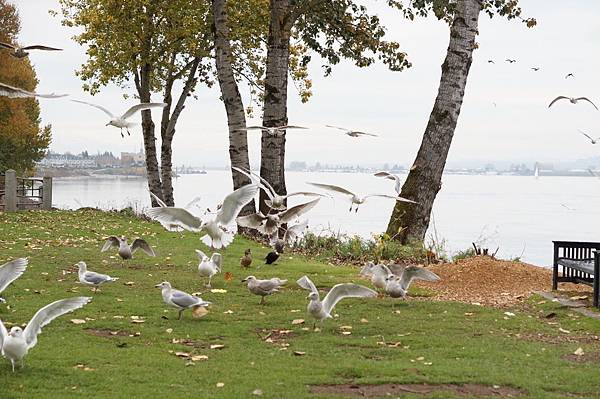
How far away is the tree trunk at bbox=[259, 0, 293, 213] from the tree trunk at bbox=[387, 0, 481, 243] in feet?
12.6

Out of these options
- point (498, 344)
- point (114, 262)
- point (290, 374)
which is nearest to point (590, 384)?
point (498, 344)

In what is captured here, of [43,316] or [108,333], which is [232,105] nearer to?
[108,333]

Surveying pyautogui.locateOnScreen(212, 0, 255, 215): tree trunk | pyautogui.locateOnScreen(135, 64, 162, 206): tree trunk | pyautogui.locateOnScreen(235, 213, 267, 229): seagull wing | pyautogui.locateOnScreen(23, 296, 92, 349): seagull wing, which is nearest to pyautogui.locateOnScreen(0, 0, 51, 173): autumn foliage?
pyautogui.locateOnScreen(135, 64, 162, 206): tree trunk

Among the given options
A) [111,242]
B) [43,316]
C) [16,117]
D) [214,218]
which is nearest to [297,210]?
[214,218]

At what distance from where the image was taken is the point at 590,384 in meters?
7.05

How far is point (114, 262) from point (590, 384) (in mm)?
9725

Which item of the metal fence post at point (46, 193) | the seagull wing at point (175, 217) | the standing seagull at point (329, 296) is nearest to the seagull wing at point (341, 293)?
the standing seagull at point (329, 296)

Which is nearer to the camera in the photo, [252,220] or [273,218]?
[273,218]

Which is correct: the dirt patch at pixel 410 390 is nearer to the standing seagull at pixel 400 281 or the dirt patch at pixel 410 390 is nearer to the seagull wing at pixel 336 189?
the standing seagull at pixel 400 281

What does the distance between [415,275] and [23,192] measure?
25104 mm

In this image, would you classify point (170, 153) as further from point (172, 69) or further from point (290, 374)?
point (290, 374)

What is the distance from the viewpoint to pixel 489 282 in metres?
13.6

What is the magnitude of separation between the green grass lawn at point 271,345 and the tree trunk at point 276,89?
24.7 ft

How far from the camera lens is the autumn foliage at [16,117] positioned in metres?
45.1
